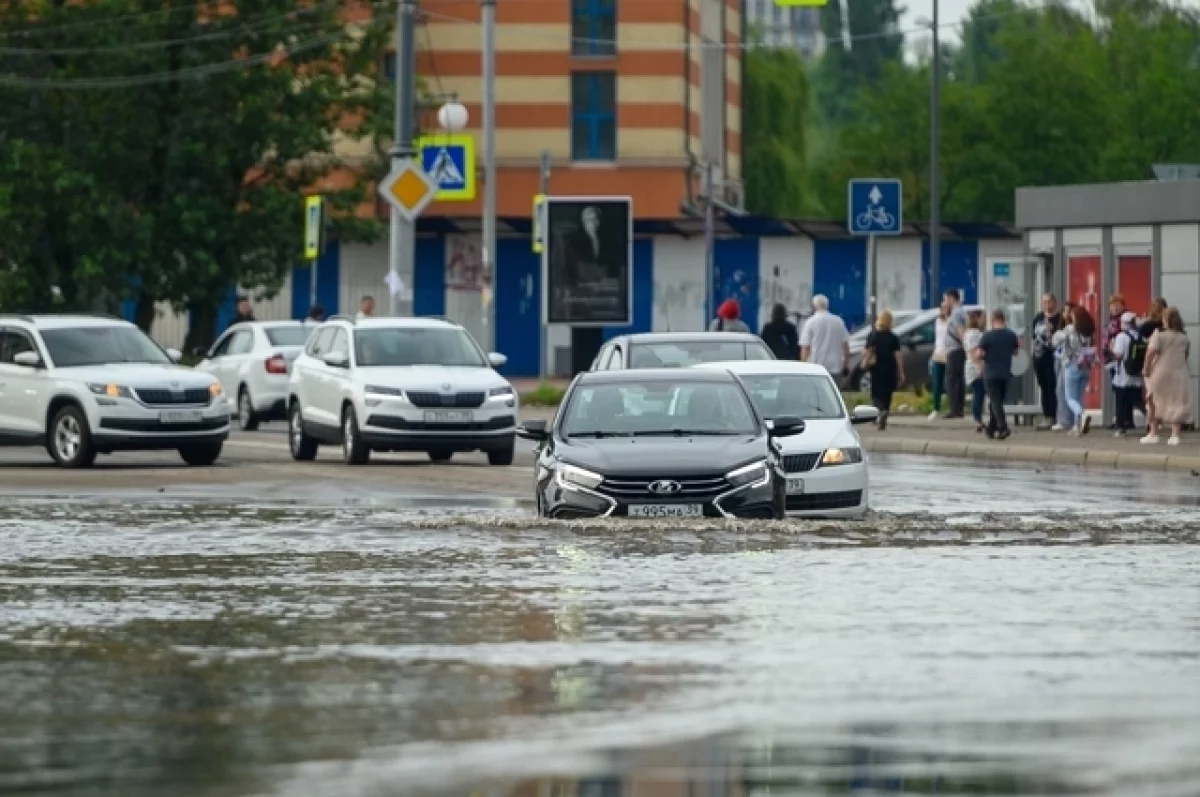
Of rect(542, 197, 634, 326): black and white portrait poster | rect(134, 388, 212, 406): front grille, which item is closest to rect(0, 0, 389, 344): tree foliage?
rect(542, 197, 634, 326): black and white portrait poster

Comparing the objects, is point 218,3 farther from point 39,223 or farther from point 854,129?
point 854,129

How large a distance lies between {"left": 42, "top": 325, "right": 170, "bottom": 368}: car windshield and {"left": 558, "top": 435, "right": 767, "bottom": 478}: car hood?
13778mm

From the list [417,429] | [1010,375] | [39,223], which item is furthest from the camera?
[39,223]

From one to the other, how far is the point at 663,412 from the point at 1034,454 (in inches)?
578

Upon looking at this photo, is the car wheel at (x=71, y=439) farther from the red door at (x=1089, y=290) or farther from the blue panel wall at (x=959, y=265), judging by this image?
the blue panel wall at (x=959, y=265)

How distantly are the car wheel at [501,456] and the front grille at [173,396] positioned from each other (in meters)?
3.00

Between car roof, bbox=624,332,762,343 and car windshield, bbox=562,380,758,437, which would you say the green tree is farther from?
car windshield, bbox=562,380,758,437

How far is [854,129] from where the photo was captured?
96.6 meters

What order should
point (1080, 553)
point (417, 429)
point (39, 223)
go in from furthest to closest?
point (39, 223), point (417, 429), point (1080, 553)

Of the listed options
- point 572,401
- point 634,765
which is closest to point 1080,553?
point 572,401

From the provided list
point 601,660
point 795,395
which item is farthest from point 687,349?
point 601,660

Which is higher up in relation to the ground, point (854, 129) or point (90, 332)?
point (854, 129)

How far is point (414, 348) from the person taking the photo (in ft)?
113

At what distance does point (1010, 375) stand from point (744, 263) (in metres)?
31.2
